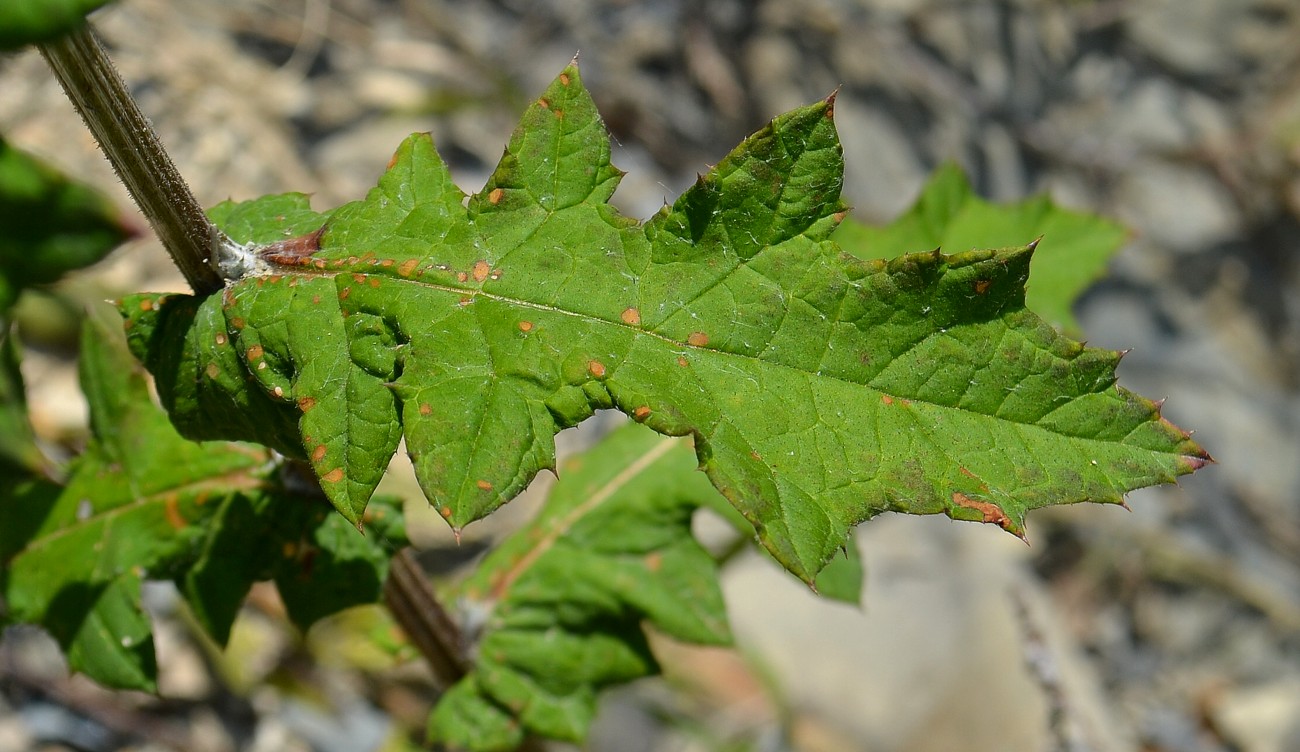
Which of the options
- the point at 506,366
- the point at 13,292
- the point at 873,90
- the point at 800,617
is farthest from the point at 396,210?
the point at 873,90

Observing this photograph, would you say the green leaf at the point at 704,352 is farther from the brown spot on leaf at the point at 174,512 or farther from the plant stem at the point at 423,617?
the plant stem at the point at 423,617

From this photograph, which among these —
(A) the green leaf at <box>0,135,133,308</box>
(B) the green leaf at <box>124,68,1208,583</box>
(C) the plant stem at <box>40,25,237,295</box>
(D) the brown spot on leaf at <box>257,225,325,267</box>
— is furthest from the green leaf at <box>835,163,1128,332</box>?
(A) the green leaf at <box>0,135,133,308</box>

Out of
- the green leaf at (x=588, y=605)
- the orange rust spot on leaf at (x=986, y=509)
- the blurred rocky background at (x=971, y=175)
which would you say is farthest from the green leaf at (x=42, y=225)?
the blurred rocky background at (x=971, y=175)

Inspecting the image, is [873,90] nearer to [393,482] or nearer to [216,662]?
[393,482]

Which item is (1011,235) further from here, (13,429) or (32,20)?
(13,429)

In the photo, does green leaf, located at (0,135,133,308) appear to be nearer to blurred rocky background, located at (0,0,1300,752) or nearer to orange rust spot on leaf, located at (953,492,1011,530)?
orange rust spot on leaf, located at (953,492,1011,530)
